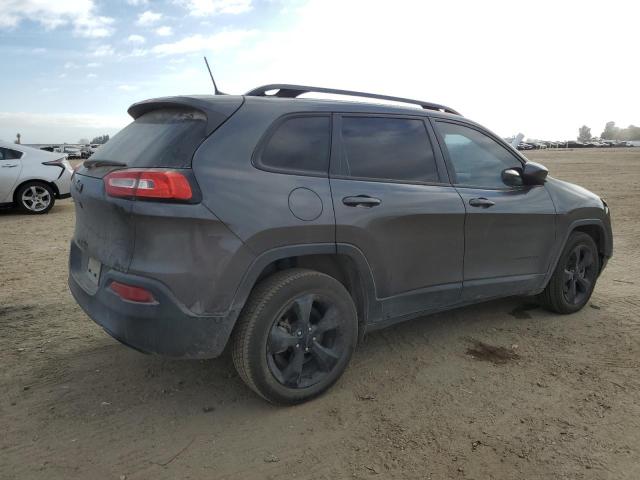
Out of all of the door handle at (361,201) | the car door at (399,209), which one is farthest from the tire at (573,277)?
the door handle at (361,201)

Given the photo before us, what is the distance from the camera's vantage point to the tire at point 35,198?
34.0ft

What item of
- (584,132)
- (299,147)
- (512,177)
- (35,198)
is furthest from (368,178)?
(584,132)

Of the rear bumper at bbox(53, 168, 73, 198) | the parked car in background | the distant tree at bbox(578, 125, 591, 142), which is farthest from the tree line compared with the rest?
the rear bumper at bbox(53, 168, 73, 198)

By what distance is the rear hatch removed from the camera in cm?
273

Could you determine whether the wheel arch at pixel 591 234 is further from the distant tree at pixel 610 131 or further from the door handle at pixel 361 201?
the distant tree at pixel 610 131

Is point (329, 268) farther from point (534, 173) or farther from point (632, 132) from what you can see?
point (632, 132)

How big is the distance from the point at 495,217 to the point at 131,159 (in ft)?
8.22

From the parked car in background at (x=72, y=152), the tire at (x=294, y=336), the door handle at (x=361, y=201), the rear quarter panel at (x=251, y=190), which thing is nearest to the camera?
the rear quarter panel at (x=251, y=190)

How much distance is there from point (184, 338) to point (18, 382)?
142 centimetres

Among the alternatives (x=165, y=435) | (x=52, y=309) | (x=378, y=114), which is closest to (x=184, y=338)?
(x=165, y=435)

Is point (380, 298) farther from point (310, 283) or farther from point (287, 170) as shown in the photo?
point (287, 170)

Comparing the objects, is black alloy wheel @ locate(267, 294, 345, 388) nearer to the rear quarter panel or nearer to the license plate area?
the rear quarter panel

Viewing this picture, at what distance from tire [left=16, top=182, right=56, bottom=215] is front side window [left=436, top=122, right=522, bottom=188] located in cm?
924

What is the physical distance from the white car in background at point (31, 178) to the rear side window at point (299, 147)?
848cm
